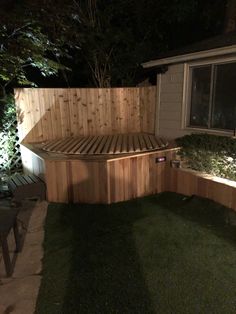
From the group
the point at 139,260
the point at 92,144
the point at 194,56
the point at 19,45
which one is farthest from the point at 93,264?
the point at 19,45

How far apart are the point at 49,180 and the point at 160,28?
20.0 ft

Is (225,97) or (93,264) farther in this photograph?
(225,97)

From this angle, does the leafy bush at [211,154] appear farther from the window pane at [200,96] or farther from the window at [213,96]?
the window pane at [200,96]

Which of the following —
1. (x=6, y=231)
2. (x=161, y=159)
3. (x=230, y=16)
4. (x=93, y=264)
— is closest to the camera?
(x=6, y=231)

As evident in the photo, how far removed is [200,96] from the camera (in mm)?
5109

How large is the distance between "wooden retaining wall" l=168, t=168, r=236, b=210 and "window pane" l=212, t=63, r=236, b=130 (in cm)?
127

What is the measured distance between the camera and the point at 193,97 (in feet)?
17.4

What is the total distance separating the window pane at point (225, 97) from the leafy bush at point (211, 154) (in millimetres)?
898

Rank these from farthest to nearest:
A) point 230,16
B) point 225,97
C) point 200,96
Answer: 1. point 230,16
2. point 200,96
3. point 225,97

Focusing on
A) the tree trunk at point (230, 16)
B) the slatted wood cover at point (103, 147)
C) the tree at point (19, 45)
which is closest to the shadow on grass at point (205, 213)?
the slatted wood cover at point (103, 147)

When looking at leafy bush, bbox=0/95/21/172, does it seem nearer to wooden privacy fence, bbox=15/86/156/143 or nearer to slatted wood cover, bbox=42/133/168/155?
wooden privacy fence, bbox=15/86/156/143

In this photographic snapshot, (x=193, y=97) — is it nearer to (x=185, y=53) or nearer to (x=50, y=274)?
(x=185, y=53)

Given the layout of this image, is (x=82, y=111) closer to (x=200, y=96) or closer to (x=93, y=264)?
(x=200, y=96)

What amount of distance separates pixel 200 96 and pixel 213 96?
350 millimetres
